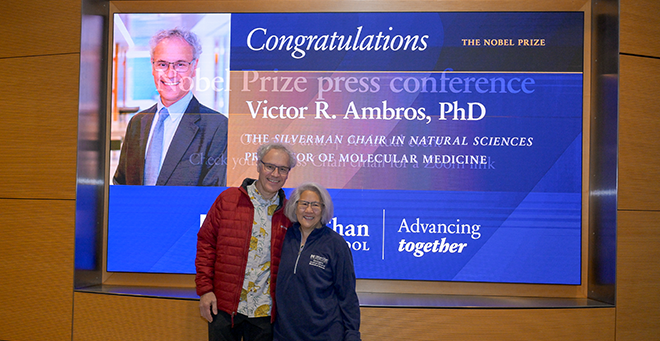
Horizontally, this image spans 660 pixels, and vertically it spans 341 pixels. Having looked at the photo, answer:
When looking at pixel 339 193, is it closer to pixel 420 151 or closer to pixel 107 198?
pixel 420 151

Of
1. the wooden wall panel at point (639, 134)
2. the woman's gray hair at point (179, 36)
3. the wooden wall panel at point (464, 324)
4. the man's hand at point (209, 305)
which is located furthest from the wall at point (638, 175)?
the woman's gray hair at point (179, 36)

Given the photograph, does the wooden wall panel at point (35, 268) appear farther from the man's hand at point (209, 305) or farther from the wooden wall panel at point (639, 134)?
the wooden wall panel at point (639, 134)

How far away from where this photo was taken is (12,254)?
321 cm

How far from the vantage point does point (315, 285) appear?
6.55ft

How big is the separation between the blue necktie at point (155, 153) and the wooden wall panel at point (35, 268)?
1.82ft

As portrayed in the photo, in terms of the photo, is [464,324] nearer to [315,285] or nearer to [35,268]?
[315,285]

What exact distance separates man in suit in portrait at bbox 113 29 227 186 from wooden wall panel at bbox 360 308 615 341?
152 cm

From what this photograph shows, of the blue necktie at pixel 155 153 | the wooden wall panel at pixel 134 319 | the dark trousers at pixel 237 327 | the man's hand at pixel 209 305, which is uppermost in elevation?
the blue necktie at pixel 155 153

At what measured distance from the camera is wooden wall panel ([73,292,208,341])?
298cm

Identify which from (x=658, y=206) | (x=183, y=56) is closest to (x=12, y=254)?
(x=183, y=56)

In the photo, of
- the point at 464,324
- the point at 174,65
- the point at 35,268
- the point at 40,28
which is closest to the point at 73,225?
the point at 35,268

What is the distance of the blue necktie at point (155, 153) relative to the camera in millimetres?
3334

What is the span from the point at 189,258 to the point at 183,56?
4.99ft

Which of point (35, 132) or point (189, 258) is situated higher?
point (35, 132)
